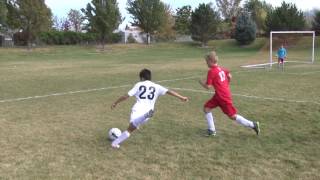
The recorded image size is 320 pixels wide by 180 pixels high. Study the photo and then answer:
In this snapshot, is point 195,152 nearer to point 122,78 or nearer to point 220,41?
point 122,78

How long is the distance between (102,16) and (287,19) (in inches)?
899

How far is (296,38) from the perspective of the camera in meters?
46.7

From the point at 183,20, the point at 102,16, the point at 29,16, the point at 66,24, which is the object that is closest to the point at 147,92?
the point at 29,16

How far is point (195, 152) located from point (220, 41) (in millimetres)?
58380

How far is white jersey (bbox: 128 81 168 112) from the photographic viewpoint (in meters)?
7.40

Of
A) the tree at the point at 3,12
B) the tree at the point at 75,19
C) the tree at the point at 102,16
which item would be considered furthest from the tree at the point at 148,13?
the tree at the point at 75,19

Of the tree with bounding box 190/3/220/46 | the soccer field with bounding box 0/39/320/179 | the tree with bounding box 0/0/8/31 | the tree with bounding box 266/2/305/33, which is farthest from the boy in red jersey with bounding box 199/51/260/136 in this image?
the tree with bounding box 190/3/220/46

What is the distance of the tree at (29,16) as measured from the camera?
4850 centimetres

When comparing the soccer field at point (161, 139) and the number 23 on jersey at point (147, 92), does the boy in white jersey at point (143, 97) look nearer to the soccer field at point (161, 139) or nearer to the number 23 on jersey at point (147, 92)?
the number 23 on jersey at point (147, 92)

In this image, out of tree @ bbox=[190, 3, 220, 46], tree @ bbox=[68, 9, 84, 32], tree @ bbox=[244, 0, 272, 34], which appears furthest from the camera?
tree @ bbox=[68, 9, 84, 32]

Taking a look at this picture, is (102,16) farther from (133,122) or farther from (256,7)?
(133,122)

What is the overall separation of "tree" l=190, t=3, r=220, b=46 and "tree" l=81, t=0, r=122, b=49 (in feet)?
37.6

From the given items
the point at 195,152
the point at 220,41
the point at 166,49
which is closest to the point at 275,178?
the point at 195,152

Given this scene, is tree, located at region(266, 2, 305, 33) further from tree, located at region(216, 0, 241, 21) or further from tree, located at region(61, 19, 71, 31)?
tree, located at region(61, 19, 71, 31)
